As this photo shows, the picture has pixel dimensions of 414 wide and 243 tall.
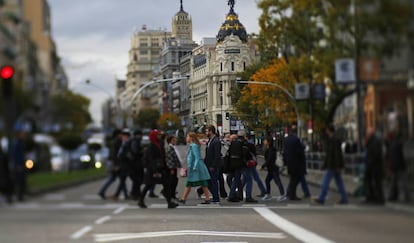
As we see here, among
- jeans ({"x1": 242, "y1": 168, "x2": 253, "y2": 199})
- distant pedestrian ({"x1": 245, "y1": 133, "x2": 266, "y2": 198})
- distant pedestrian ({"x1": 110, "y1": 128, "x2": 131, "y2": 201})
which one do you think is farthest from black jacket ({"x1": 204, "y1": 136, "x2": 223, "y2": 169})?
distant pedestrian ({"x1": 110, "y1": 128, "x2": 131, "y2": 201})

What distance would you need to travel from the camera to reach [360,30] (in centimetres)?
322

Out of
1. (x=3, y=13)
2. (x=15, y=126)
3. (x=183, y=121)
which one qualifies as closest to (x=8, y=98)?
(x=15, y=126)

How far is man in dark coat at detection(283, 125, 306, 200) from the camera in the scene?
397 cm

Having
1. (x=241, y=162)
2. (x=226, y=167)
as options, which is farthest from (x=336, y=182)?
(x=226, y=167)

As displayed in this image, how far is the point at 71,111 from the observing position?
3.52 meters

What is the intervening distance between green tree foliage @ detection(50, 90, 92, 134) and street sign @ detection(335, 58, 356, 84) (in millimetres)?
991

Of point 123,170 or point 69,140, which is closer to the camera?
point 69,140

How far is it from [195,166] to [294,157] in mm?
1633

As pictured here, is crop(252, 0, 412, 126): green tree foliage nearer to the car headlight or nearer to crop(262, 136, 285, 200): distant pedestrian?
crop(262, 136, 285, 200): distant pedestrian

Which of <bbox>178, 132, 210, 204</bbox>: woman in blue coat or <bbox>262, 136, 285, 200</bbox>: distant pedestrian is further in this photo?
<bbox>178, 132, 210, 204</bbox>: woman in blue coat

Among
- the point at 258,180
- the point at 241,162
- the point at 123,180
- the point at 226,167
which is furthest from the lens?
the point at 226,167

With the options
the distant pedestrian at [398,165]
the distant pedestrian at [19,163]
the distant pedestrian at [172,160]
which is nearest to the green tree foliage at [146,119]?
the distant pedestrian at [172,160]

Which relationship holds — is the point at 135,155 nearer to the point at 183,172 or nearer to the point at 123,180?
the point at 123,180

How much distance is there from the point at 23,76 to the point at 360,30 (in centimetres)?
121
